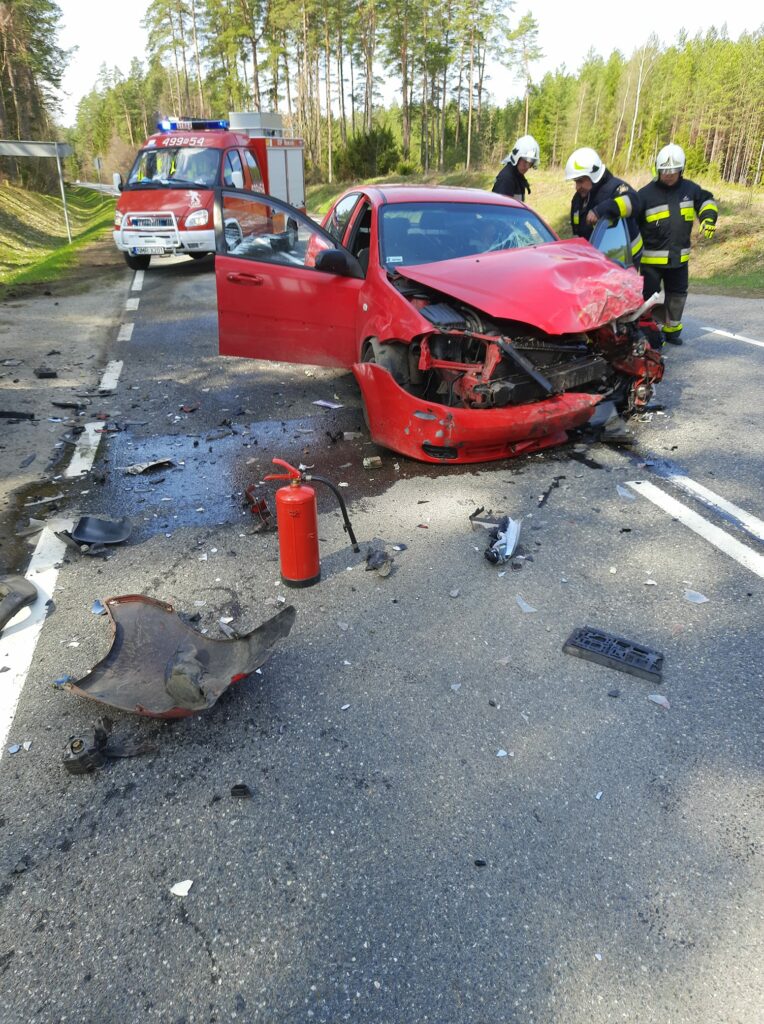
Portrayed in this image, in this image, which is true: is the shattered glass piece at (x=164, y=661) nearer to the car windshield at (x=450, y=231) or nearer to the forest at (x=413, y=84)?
the car windshield at (x=450, y=231)

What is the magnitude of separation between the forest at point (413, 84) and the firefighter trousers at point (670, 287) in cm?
2923

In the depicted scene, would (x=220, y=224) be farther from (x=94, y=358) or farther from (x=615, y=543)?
(x=615, y=543)

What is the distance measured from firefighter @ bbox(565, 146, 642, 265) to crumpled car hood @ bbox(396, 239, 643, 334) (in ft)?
6.85

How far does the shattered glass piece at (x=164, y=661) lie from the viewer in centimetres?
267

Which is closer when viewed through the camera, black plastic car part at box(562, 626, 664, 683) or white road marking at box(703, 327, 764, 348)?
black plastic car part at box(562, 626, 664, 683)

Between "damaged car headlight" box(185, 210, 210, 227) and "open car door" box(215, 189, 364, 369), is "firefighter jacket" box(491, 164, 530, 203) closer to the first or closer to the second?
"open car door" box(215, 189, 364, 369)

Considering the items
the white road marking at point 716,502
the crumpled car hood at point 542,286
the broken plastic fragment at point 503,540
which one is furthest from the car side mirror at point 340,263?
the white road marking at point 716,502

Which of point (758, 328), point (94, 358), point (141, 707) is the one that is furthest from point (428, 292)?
point (758, 328)

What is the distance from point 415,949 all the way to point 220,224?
5.48 metres

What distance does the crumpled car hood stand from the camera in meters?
4.40

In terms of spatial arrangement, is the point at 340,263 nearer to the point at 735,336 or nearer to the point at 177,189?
the point at 735,336

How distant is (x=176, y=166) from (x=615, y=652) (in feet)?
46.3

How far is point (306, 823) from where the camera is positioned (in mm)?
2230

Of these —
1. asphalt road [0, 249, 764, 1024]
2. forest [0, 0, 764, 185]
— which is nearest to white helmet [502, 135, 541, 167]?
asphalt road [0, 249, 764, 1024]
